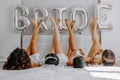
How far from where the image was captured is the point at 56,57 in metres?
1.64

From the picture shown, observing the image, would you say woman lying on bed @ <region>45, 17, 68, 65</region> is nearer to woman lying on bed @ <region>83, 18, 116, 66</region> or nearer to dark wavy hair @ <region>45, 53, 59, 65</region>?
dark wavy hair @ <region>45, 53, 59, 65</region>

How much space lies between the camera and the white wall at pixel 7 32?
1967 mm

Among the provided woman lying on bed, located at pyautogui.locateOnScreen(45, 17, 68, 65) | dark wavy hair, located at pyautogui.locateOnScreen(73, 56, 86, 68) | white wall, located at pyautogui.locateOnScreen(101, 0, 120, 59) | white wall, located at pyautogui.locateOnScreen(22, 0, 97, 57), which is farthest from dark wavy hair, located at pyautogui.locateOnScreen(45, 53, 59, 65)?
white wall, located at pyautogui.locateOnScreen(101, 0, 120, 59)

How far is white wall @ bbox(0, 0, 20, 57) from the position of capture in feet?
6.45

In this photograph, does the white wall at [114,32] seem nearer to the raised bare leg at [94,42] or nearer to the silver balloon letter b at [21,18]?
the raised bare leg at [94,42]

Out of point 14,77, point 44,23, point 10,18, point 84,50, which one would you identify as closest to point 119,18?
point 84,50

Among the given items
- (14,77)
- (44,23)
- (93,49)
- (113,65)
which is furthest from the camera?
(44,23)

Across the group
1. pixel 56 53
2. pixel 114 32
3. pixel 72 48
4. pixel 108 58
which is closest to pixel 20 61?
pixel 56 53

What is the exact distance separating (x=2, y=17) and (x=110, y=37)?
0.79 meters

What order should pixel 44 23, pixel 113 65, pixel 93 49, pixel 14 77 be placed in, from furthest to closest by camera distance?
1. pixel 44 23
2. pixel 93 49
3. pixel 113 65
4. pixel 14 77

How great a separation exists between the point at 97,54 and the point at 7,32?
667mm

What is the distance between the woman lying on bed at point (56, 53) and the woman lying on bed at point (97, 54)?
0.51ft

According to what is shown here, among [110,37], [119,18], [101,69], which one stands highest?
[119,18]

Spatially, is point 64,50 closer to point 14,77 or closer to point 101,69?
point 101,69
